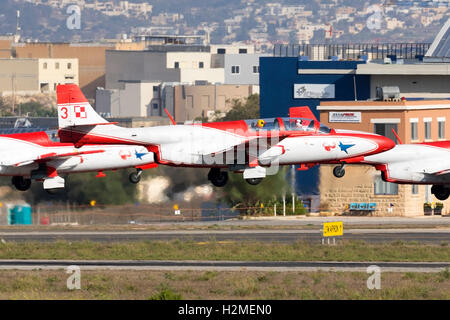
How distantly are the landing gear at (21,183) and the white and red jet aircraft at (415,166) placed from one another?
24060mm

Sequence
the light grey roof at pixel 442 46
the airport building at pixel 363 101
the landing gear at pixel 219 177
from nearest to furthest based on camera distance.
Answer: the landing gear at pixel 219 177
the airport building at pixel 363 101
the light grey roof at pixel 442 46

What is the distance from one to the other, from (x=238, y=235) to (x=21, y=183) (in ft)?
53.4

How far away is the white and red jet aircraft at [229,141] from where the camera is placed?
69375mm

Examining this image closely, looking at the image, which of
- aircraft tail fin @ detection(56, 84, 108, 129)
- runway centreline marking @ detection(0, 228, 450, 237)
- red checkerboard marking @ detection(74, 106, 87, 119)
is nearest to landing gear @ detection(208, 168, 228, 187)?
aircraft tail fin @ detection(56, 84, 108, 129)

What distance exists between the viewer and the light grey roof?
6678 inches

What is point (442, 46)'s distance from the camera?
172m

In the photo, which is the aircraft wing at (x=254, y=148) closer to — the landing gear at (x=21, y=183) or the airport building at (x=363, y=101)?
the landing gear at (x=21, y=183)

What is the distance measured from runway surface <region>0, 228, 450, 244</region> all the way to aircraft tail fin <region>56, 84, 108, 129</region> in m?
14.9

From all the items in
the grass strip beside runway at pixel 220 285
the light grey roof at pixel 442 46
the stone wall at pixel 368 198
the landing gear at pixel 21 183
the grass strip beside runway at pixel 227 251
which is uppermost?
the light grey roof at pixel 442 46

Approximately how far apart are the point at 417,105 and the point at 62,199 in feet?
124

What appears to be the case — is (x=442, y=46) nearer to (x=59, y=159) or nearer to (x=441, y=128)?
(x=441, y=128)

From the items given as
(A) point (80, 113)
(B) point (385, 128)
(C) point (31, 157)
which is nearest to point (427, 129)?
(B) point (385, 128)

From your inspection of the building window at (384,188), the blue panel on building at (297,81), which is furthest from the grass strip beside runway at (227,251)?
the blue panel on building at (297,81)

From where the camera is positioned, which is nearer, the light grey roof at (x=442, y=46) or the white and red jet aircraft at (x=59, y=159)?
the white and red jet aircraft at (x=59, y=159)
